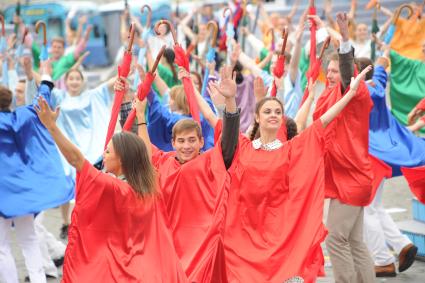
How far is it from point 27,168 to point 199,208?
7.12 feet

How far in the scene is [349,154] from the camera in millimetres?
7070

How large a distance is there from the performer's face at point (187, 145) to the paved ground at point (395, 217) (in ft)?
7.04

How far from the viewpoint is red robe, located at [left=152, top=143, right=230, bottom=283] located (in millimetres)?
6270

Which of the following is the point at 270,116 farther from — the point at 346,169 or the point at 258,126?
the point at 346,169

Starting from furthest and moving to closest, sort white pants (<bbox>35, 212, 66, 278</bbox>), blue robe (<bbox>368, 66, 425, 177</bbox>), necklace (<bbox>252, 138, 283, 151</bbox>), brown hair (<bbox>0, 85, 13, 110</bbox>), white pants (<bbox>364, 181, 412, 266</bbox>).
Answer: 1. white pants (<bbox>35, 212, 66, 278</bbox>)
2. white pants (<bbox>364, 181, 412, 266</bbox>)
3. blue robe (<bbox>368, 66, 425, 177</bbox>)
4. brown hair (<bbox>0, 85, 13, 110</bbox>)
5. necklace (<bbox>252, 138, 283, 151</bbox>)

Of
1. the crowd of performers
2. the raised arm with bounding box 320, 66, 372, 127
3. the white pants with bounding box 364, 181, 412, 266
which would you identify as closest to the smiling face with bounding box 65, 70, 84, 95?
the crowd of performers

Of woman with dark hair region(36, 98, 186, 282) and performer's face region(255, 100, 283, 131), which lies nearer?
woman with dark hair region(36, 98, 186, 282)

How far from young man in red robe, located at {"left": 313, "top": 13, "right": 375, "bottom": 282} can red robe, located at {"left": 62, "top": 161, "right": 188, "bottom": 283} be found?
180cm

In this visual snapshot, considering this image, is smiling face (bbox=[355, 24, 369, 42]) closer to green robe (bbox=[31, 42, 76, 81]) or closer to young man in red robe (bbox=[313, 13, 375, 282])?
green robe (bbox=[31, 42, 76, 81])

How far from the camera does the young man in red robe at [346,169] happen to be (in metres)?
7.00

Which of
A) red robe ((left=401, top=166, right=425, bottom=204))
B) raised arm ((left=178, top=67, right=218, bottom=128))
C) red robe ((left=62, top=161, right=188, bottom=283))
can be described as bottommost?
red robe ((left=401, top=166, right=425, bottom=204))

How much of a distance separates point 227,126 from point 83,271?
126cm

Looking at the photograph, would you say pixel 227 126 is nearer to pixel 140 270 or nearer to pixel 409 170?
pixel 140 270

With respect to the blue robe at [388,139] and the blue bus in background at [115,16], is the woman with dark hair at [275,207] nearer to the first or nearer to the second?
the blue robe at [388,139]
